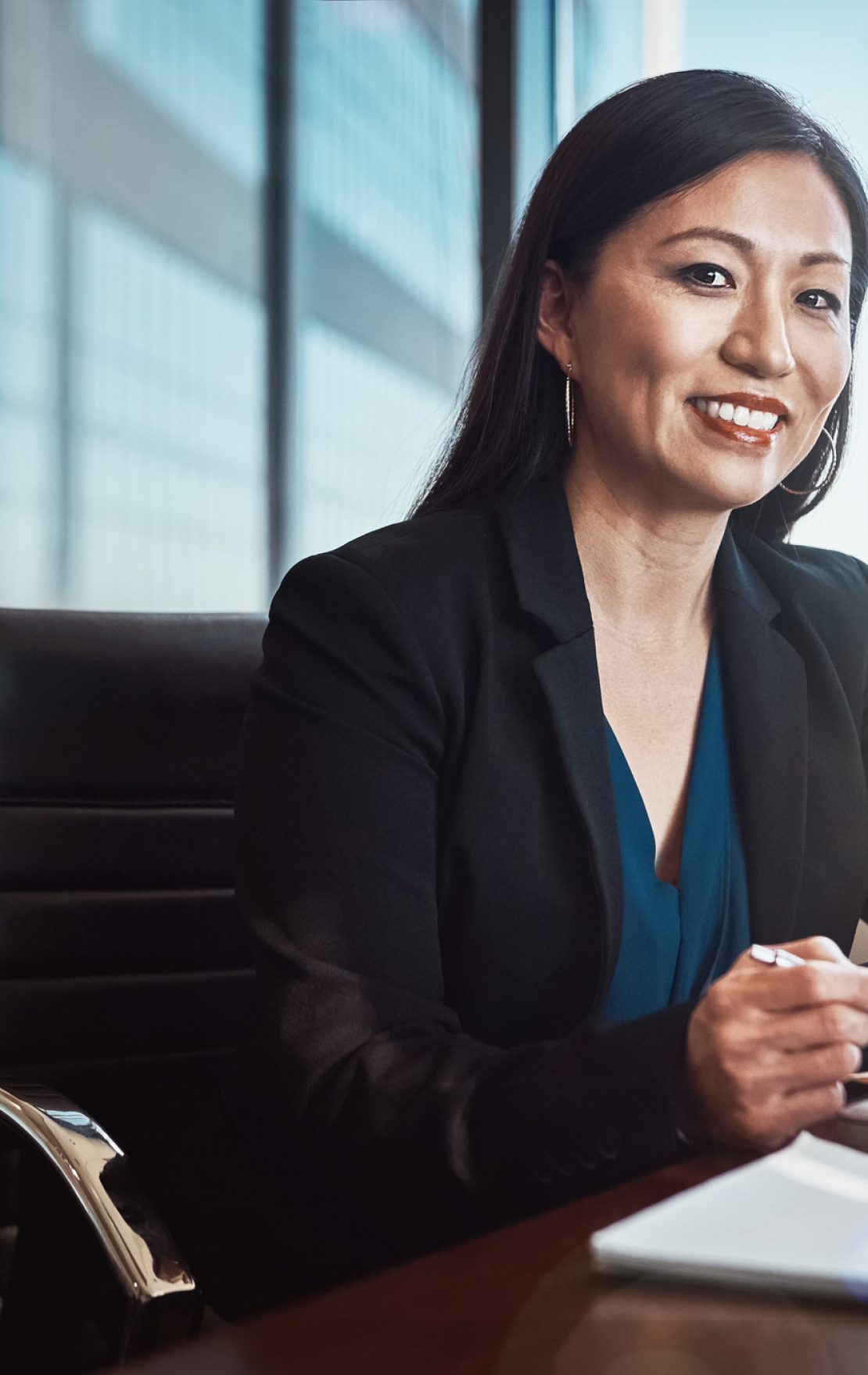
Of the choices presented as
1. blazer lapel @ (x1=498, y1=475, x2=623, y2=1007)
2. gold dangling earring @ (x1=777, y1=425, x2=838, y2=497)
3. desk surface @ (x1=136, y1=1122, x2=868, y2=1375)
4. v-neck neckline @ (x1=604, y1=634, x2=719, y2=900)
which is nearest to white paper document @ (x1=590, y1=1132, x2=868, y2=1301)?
desk surface @ (x1=136, y1=1122, x2=868, y2=1375)

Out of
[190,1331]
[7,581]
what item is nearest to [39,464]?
[7,581]

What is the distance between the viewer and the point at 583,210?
54.3 inches

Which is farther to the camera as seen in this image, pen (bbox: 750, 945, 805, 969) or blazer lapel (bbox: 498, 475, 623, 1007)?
blazer lapel (bbox: 498, 475, 623, 1007)

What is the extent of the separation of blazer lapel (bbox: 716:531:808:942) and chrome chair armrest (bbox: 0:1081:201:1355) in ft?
2.03

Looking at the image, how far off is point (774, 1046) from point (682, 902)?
488 mm

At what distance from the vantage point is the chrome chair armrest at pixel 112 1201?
985mm

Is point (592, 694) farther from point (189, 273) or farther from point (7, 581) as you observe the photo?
point (189, 273)

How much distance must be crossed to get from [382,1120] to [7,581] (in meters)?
1.51

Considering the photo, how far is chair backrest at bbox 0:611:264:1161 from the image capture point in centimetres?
139

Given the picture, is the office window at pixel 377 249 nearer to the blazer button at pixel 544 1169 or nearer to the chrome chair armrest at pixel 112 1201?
the chrome chair armrest at pixel 112 1201

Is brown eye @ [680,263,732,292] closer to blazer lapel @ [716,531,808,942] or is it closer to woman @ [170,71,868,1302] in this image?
woman @ [170,71,868,1302]

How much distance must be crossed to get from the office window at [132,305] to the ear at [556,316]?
111 centimetres

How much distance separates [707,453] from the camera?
1.33 meters

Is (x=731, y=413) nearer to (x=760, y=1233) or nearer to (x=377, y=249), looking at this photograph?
(x=760, y=1233)
